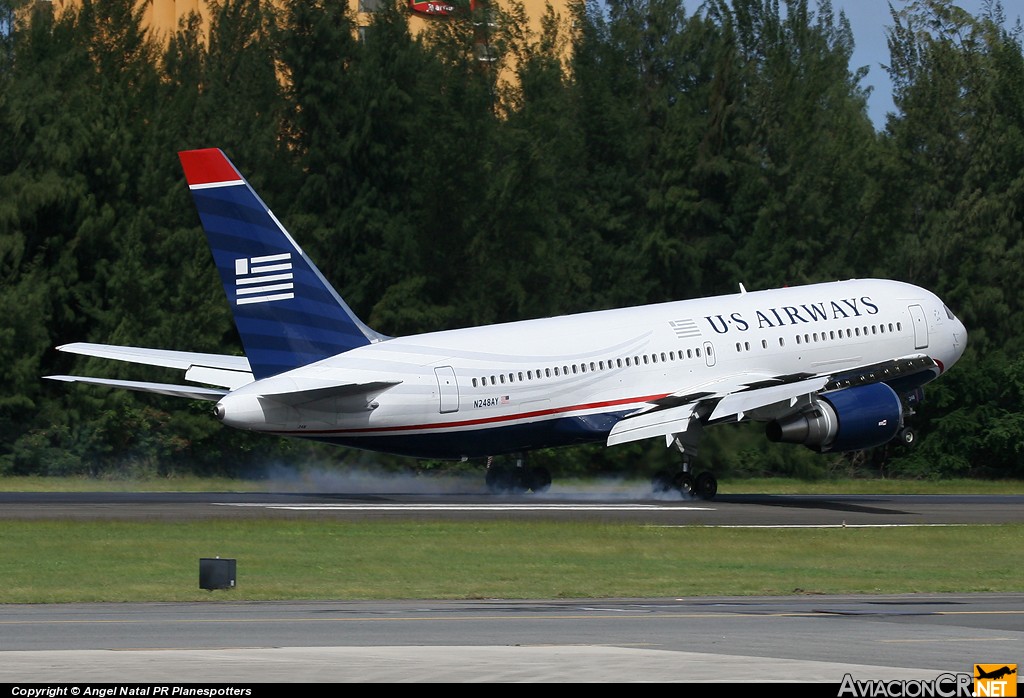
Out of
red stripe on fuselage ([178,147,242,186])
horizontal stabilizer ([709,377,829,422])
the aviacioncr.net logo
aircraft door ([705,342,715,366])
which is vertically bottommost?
horizontal stabilizer ([709,377,829,422])

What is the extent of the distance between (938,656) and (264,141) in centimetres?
5336

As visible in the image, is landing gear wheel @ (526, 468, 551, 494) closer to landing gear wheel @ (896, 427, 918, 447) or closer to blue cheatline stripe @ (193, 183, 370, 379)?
blue cheatline stripe @ (193, 183, 370, 379)

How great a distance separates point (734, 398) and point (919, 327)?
25.6 ft

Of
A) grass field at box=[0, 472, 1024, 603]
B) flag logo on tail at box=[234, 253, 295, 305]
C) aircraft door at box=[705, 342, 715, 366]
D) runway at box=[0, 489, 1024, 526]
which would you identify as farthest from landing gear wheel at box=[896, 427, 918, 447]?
flag logo on tail at box=[234, 253, 295, 305]

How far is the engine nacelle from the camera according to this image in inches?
1554

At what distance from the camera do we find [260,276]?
37.3m

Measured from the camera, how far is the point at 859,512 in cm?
3809

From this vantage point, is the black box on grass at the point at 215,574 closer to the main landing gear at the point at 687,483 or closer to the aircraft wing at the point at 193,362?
the aircraft wing at the point at 193,362

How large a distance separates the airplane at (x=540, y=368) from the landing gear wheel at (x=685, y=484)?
0.04 m

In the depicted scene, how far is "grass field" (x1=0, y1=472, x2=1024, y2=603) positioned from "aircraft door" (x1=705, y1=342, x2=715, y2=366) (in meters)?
9.33

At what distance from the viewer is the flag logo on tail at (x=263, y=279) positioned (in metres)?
37.3

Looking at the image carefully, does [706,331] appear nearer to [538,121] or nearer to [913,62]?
[538,121]

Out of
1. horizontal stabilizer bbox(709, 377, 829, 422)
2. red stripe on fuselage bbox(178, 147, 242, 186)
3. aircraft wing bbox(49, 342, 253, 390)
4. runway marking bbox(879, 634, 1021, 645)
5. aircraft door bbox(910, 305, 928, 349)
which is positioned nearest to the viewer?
runway marking bbox(879, 634, 1021, 645)

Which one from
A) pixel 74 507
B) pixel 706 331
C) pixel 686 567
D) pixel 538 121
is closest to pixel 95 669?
pixel 686 567
